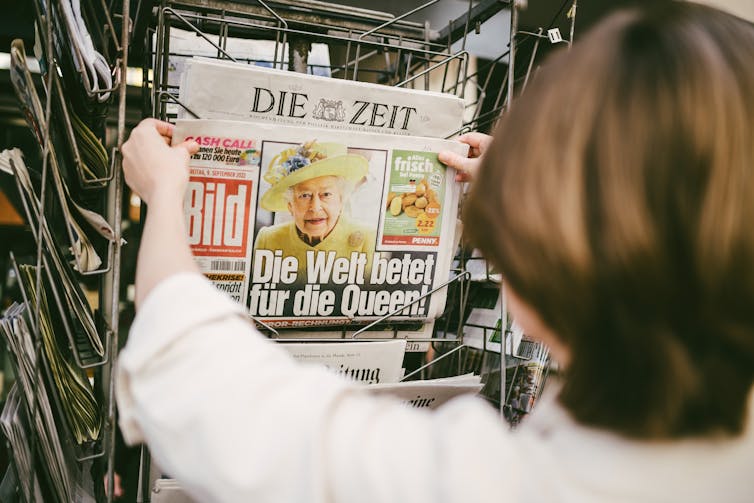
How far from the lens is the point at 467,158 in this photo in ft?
2.39

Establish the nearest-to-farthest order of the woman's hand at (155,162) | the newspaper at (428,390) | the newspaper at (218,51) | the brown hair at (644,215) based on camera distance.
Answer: the brown hair at (644,215) < the woman's hand at (155,162) < the newspaper at (428,390) < the newspaper at (218,51)

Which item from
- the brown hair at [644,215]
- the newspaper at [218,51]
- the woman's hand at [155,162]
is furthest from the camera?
the newspaper at [218,51]

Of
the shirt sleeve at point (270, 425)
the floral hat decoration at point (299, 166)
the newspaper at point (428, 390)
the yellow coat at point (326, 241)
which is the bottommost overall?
the newspaper at point (428, 390)

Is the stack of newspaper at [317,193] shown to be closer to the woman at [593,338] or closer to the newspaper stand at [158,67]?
the newspaper stand at [158,67]

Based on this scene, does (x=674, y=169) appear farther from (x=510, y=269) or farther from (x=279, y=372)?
(x=279, y=372)

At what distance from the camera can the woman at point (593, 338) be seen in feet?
1.15

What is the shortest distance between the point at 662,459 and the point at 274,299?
1.44 feet

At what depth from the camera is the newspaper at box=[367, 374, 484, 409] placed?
0.65m

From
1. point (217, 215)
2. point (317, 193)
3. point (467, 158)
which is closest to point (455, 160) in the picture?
point (467, 158)

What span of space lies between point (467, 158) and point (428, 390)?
28 centimetres

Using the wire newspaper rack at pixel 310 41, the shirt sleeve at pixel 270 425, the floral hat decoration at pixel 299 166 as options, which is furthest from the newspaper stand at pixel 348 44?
the shirt sleeve at pixel 270 425

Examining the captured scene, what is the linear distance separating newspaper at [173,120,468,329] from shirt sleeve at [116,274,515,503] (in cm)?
21

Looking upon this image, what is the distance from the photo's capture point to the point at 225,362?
418mm

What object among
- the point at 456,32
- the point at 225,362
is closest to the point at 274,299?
the point at 225,362
